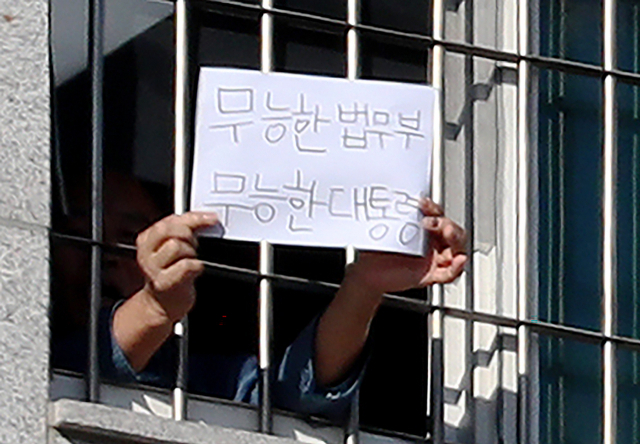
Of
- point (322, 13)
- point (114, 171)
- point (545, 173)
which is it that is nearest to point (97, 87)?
point (114, 171)

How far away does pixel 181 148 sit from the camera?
8.31 meters

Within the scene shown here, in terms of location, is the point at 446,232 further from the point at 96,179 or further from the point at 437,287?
the point at 96,179

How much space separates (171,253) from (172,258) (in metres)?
0.01

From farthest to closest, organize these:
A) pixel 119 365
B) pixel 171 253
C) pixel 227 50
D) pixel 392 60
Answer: pixel 392 60 < pixel 227 50 < pixel 119 365 < pixel 171 253

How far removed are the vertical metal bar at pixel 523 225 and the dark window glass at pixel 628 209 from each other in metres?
0.28

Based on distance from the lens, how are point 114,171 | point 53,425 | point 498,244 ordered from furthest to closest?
point 498,244 < point 114,171 < point 53,425

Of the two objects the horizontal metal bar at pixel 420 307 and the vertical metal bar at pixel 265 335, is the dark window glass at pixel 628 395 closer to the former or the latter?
the horizontal metal bar at pixel 420 307

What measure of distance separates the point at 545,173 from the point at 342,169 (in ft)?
3.12

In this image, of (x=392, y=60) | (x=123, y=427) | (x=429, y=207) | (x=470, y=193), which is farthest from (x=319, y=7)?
(x=123, y=427)

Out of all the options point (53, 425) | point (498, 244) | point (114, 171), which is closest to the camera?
point (53, 425)

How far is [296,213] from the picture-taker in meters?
8.05

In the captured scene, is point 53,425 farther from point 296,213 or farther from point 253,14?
point 253,14

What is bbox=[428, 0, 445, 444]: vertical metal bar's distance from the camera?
8547mm

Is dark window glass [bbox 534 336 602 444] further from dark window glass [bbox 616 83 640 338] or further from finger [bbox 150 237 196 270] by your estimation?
finger [bbox 150 237 196 270]
